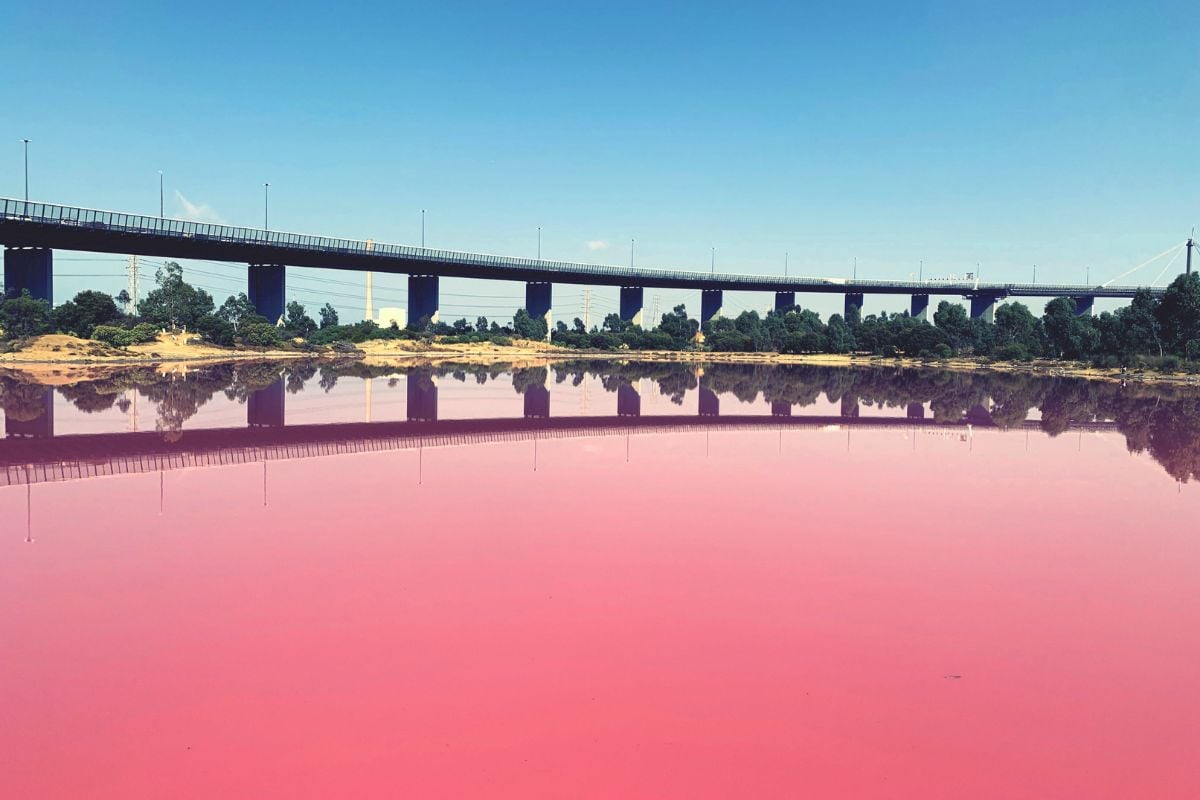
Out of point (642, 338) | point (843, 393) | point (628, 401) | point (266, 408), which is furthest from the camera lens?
point (642, 338)

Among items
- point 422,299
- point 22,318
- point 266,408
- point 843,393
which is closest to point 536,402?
point 266,408

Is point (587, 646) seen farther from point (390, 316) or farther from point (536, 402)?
point (390, 316)

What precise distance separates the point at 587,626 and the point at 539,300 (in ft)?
371

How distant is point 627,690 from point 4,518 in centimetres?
1173

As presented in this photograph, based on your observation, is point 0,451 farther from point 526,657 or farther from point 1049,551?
point 1049,551

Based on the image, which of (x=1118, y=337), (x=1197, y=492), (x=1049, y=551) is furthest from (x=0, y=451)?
(x=1118, y=337)

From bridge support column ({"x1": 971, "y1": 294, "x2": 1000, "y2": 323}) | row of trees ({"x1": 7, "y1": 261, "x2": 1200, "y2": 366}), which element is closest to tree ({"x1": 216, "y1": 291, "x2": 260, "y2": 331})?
row of trees ({"x1": 7, "y1": 261, "x2": 1200, "y2": 366})

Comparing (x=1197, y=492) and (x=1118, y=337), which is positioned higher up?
(x=1118, y=337)

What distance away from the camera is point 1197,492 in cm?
1853

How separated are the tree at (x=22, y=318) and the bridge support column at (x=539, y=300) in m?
67.2

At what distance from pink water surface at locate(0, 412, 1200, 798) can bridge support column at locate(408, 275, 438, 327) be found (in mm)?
91610

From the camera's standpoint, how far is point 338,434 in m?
25.4

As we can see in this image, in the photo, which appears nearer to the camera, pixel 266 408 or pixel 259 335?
pixel 266 408

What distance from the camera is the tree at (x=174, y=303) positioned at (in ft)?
270
